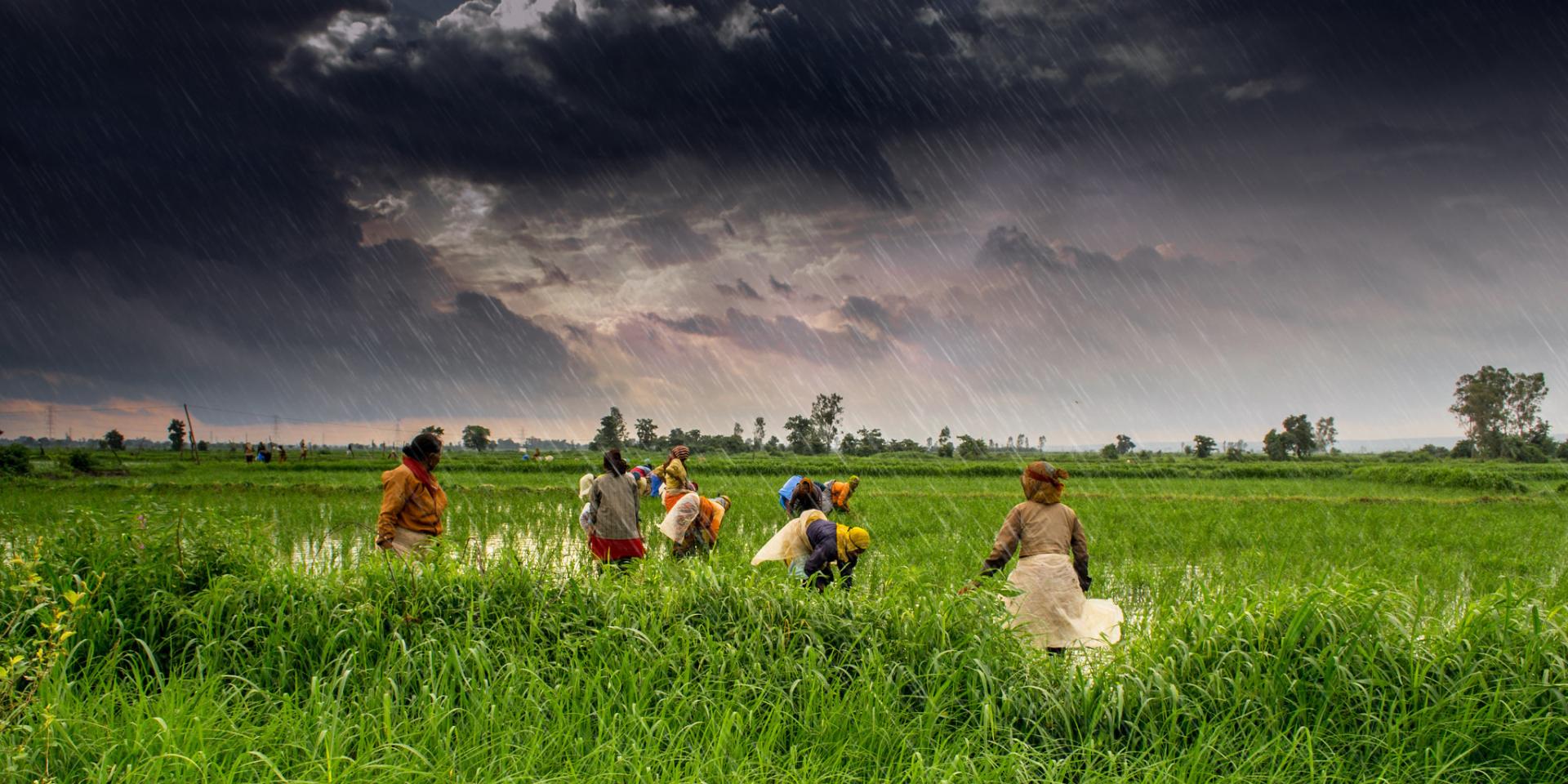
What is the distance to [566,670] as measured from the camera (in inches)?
152

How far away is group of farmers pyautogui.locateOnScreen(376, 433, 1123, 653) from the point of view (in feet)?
15.6

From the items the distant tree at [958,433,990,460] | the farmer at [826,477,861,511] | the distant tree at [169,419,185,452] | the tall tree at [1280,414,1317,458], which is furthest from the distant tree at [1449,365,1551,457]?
the distant tree at [169,419,185,452]

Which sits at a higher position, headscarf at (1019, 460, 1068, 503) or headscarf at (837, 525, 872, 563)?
headscarf at (1019, 460, 1068, 503)

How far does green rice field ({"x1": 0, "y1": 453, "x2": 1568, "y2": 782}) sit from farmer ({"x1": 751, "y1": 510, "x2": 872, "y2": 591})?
0.92 feet

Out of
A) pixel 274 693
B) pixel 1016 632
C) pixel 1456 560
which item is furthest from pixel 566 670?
pixel 1456 560

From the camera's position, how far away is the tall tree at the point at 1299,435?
77562 mm

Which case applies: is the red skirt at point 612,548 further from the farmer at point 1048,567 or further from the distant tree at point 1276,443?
the distant tree at point 1276,443

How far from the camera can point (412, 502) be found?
5488mm

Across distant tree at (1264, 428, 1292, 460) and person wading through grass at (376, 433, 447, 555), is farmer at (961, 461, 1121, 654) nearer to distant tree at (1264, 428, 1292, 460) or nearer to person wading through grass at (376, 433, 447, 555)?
person wading through grass at (376, 433, 447, 555)

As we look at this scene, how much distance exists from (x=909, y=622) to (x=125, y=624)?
4710mm

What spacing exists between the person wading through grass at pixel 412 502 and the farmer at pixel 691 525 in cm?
204

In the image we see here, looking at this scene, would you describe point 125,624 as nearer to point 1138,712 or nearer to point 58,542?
point 58,542

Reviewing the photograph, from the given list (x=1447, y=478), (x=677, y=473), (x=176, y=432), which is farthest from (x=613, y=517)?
(x=176, y=432)

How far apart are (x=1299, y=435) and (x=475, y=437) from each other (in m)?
103
